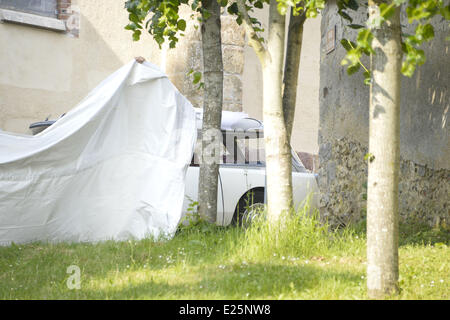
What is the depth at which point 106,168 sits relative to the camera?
18.0 ft

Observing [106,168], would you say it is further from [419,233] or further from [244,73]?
[244,73]

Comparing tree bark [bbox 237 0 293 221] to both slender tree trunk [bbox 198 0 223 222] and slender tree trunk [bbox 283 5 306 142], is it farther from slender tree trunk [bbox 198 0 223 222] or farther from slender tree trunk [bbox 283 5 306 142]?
slender tree trunk [bbox 198 0 223 222]

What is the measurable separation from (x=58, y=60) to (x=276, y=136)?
6.78 meters

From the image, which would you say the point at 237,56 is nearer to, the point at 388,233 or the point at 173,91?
the point at 173,91

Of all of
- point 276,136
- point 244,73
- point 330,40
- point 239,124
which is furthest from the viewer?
point 244,73

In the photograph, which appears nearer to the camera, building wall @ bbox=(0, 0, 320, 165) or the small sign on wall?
the small sign on wall

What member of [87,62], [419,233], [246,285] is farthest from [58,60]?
[246,285]

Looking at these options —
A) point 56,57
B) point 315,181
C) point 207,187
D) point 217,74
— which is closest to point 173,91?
point 217,74

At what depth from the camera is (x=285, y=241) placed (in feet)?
13.6

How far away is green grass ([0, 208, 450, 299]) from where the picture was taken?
322cm

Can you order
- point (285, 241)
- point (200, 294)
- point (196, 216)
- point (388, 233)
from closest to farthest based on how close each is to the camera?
point (388, 233) → point (200, 294) → point (285, 241) → point (196, 216)

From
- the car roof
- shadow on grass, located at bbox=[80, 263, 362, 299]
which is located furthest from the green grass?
the car roof

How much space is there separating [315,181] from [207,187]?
6.53 feet

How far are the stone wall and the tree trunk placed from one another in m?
1.37
